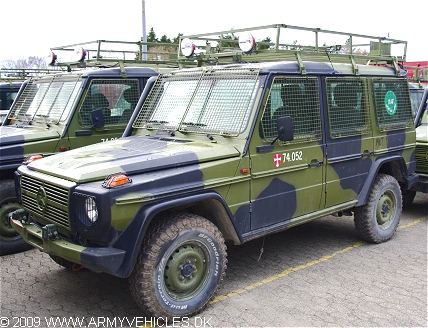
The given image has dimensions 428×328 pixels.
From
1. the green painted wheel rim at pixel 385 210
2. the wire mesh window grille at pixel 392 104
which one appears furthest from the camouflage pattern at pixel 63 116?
the green painted wheel rim at pixel 385 210

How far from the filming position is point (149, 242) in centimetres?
400

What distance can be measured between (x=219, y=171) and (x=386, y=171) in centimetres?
317

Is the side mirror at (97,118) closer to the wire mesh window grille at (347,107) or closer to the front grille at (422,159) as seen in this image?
the wire mesh window grille at (347,107)

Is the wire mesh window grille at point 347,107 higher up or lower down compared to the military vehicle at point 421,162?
higher up

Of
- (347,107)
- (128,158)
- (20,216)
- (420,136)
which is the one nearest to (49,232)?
(20,216)

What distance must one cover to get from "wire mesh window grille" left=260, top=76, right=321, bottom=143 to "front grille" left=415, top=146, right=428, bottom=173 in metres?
2.86

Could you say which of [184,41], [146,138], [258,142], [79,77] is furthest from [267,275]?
[79,77]

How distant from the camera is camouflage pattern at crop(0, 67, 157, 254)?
243 inches

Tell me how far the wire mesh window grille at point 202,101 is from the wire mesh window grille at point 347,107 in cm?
117

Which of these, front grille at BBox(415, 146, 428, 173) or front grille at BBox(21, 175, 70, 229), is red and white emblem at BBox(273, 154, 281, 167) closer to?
front grille at BBox(21, 175, 70, 229)

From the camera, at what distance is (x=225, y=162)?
4457 millimetres

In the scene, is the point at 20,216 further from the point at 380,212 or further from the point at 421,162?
the point at 421,162

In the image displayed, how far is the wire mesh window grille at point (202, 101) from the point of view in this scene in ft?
15.9

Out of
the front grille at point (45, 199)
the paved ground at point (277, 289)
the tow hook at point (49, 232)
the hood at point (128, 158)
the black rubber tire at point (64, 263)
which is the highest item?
the hood at point (128, 158)
